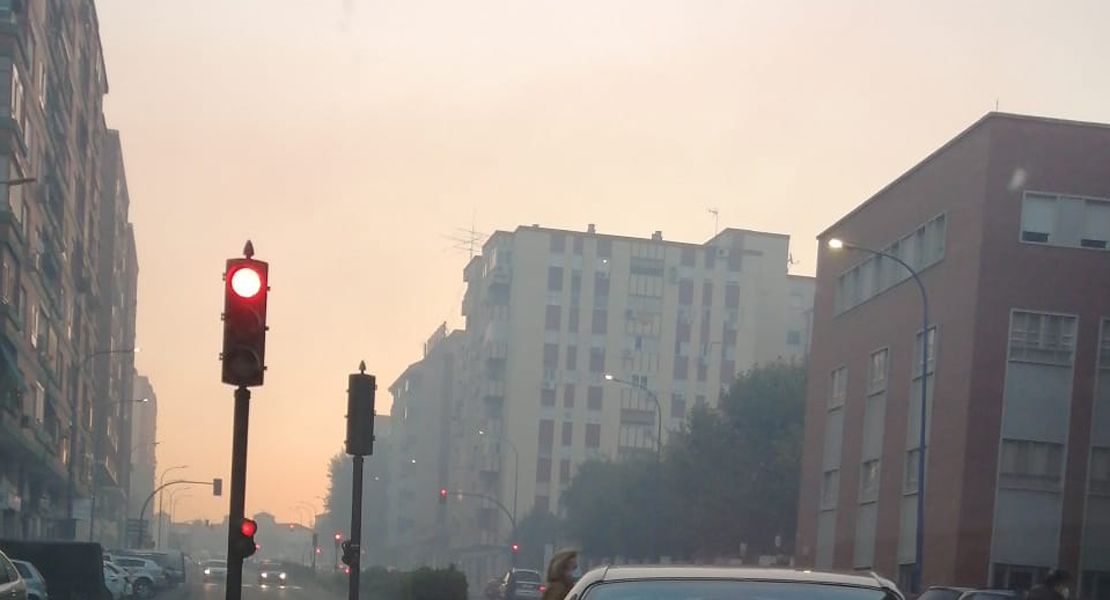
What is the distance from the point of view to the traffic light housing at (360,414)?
1405cm

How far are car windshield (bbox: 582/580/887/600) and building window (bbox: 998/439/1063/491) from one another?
139 feet

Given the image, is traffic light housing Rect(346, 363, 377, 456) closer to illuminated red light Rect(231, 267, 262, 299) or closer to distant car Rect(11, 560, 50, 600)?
illuminated red light Rect(231, 267, 262, 299)

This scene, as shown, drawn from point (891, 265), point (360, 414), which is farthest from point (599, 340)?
point (360, 414)

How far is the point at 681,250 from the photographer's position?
124m

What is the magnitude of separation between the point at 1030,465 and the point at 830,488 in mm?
13517

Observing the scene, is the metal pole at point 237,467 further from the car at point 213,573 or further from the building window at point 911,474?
Result: the car at point 213,573

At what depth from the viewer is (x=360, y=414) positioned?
46.5ft

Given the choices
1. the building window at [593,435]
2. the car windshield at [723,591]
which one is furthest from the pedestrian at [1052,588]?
the building window at [593,435]

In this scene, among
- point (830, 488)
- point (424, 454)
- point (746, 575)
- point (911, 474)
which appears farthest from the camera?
point (424, 454)

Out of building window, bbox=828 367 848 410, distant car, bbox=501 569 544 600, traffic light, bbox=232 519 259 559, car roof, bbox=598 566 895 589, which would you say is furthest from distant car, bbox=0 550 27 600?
building window, bbox=828 367 848 410

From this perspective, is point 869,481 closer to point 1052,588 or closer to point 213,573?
point 213,573

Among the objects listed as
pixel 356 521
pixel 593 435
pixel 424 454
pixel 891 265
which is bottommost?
pixel 356 521

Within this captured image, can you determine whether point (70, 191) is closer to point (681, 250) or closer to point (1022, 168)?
point (1022, 168)

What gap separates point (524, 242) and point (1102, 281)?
75311 millimetres
